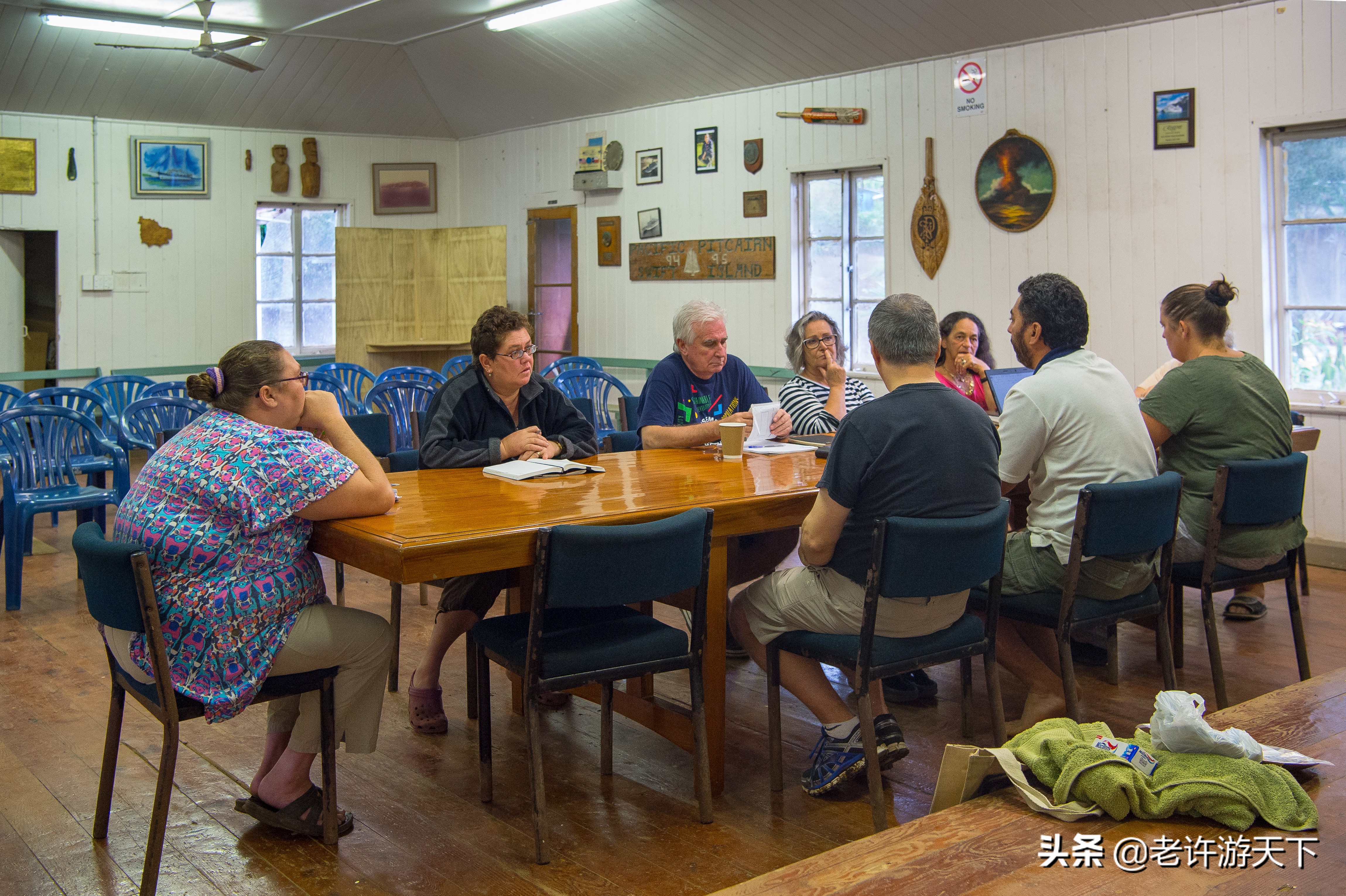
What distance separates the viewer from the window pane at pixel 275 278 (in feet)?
33.5

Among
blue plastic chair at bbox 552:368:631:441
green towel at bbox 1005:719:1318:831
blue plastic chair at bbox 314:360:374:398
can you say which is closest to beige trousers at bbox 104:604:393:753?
green towel at bbox 1005:719:1318:831

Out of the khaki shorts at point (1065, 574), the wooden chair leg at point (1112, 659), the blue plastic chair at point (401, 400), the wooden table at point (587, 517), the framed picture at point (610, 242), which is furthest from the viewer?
the framed picture at point (610, 242)

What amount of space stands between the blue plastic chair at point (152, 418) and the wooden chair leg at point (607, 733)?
3522 millimetres

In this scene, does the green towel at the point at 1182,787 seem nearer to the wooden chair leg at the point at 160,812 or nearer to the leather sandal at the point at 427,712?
the wooden chair leg at the point at 160,812

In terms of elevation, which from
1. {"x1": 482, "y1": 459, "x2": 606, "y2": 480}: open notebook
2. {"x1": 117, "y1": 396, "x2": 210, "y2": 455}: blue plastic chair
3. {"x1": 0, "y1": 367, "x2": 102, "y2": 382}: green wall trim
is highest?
{"x1": 0, "y1": 367, "x2": 102, "y2": 382}: green wall trim

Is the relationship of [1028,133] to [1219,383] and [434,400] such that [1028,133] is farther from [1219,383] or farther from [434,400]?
[434,400]

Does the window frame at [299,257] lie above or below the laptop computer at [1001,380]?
above

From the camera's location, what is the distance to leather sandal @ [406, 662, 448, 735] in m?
3.48

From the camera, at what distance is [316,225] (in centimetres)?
1046

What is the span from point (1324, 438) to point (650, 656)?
14.3 ft

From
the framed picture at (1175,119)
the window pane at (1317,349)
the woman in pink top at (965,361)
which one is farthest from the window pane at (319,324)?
the window pane at (1317,349)

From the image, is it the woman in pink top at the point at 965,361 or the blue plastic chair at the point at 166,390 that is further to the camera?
the blue plastic chair at the point at 166,390

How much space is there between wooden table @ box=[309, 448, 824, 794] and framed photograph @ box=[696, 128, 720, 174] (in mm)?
5079

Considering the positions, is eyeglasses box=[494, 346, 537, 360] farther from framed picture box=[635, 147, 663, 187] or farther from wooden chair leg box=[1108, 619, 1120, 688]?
framed picture box=[635, 147, 663, 187]
